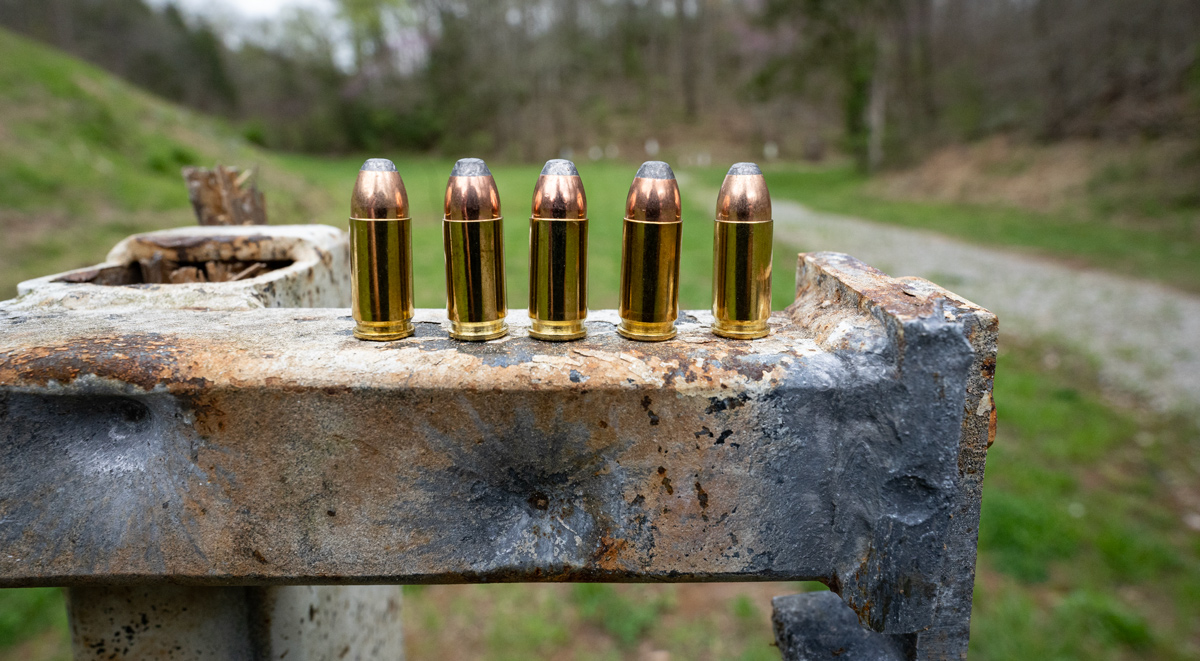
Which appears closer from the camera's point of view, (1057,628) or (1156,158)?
(1057,628)

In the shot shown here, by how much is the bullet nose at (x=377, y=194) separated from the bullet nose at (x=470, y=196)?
141 millimetres

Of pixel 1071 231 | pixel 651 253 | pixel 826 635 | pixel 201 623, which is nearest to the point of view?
pixel 651 253

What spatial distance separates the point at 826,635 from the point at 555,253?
1.32 m

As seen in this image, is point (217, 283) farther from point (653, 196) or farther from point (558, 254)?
point (653, 196)

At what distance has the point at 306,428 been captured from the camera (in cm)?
167

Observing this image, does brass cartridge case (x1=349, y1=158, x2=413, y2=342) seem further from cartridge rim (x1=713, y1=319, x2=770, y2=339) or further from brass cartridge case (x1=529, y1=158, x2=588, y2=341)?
cartridge rim (x1=713, y1=319, x2=770, y2=339)

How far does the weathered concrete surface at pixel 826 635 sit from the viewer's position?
75.6 inches

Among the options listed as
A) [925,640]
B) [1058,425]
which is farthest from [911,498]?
[1058,425]

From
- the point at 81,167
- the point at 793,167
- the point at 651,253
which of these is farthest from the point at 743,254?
the point at 793,167

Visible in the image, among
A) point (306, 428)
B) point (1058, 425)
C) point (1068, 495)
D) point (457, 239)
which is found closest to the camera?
point (306, 428)

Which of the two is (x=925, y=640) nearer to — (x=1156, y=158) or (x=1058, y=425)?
(x=1058, y=425)

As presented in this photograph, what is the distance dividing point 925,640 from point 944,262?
Answer: 1003 cm

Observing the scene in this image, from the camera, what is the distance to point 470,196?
181cm

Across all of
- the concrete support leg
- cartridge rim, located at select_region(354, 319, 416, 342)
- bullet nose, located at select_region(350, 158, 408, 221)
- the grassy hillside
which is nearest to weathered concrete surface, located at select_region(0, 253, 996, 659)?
cartridge rim, located at select_region(354, 319, 416, 342)
